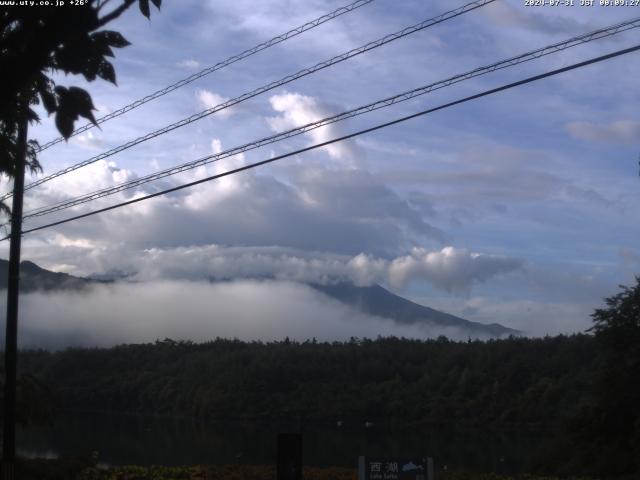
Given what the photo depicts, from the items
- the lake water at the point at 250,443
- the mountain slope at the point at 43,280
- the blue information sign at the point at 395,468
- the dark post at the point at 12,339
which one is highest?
the mountain slope at the point at 43,280

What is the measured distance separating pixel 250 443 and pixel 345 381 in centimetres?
2250

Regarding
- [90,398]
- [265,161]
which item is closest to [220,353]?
[90,398]

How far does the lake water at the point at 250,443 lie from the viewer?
26531mm

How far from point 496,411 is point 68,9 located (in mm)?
43706

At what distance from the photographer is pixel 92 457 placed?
18609mm

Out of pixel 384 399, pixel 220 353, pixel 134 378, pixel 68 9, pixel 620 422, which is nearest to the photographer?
pixel 68 9

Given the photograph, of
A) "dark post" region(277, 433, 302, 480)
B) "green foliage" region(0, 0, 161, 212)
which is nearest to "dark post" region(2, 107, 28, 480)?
"dark post" region(277, 433, 302, 480)

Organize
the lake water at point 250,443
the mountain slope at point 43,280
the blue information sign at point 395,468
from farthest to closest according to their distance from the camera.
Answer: the mountain slope at point 43,280 → the lake water at point 250,443 → the blue information sign at point 395,468

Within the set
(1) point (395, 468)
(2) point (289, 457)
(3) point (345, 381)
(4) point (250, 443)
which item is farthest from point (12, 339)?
(3) point (345, 381)

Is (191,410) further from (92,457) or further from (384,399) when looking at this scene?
(92,457)

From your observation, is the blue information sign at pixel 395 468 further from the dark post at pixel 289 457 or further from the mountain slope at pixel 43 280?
the mountain slope at pixel 43 280

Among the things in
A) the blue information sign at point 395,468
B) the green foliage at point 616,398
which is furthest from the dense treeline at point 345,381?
the blue information sign at point 395,468

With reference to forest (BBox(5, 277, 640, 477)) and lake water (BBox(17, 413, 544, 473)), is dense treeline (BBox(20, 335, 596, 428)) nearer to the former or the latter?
forest (BBox(5, 277, 640, 477))

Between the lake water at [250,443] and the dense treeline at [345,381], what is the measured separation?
12.7ft
